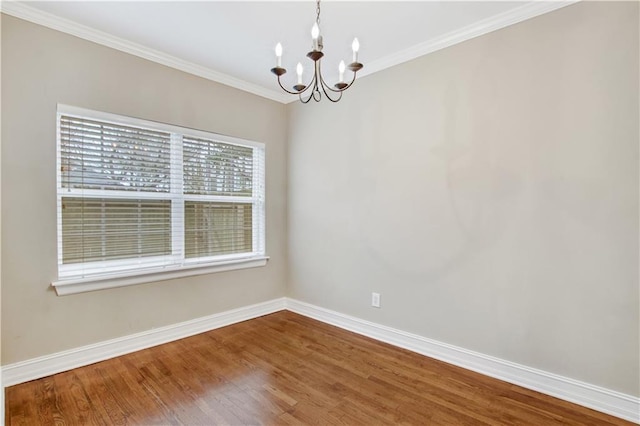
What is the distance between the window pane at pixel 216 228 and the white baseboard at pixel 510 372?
1.36 metres

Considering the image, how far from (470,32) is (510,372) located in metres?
2.46

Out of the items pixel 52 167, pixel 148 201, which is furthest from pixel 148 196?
pixel 52 167

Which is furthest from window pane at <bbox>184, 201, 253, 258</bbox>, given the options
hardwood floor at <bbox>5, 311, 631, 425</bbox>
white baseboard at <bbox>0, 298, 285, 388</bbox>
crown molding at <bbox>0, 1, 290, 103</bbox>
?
crown molding at <bbox>0, 1, 290, 103</bbox>

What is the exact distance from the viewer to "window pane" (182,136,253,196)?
304 cm

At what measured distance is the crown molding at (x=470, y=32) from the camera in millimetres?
2053

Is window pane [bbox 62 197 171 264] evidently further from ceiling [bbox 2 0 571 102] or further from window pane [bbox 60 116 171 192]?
ceiling [bbox 2 0 571 102]

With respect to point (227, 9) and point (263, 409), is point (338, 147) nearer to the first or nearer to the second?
point (227, 9)

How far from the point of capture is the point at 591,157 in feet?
6.28

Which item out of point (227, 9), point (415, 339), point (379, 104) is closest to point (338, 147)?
point (379, 104)

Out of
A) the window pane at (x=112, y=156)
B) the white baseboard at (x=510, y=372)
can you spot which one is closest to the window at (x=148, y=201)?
the window pane at (x=112, y=156)

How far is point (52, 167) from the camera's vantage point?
2.28 meters

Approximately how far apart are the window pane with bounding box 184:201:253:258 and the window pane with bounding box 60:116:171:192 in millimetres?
405

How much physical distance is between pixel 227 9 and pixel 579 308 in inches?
117

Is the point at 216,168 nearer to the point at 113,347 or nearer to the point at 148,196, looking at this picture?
the point at 148,196
